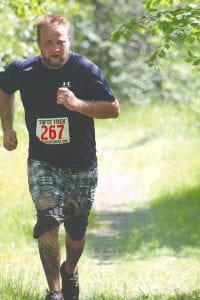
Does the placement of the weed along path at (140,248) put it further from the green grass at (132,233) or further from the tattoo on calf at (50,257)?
the tattoo on calf at (50,257)

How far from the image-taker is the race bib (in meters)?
5.66

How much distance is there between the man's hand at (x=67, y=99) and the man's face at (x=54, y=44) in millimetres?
248

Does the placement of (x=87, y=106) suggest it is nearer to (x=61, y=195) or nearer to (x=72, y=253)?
(x=61, y=195)

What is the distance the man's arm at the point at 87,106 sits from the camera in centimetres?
550

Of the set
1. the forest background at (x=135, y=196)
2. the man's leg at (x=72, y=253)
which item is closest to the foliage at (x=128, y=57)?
the forest background at (x=135, y=196)

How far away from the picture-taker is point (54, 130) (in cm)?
563

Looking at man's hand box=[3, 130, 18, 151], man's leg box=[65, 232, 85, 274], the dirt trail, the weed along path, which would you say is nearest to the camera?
man's hand box=[3, 130, 18, 151]

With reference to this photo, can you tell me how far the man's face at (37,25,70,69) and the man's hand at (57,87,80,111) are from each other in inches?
9.8

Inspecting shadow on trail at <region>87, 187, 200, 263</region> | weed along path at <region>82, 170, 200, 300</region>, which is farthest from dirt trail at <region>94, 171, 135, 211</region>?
shadow on trail at <region>87, 187, 200, 263</region>

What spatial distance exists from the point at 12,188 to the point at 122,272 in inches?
93.4

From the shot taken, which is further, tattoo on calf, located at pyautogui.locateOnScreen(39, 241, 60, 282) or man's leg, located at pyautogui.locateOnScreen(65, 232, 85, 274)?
man's leg, located at pyautogui.locateOnScreen(65, 232, 85, 274)

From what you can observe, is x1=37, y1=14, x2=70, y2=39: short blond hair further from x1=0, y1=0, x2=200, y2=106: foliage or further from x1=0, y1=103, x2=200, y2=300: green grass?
x1=0, y1=0, x2=200, y2=106: foliage

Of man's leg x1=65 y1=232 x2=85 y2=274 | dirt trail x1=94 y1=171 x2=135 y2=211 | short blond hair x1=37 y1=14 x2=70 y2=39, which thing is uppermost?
short blond hair x1=37 y1=14 x2=70 y2=39

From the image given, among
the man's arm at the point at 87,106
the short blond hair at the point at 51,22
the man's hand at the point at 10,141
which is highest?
the short blond hair at the point at 51,22
